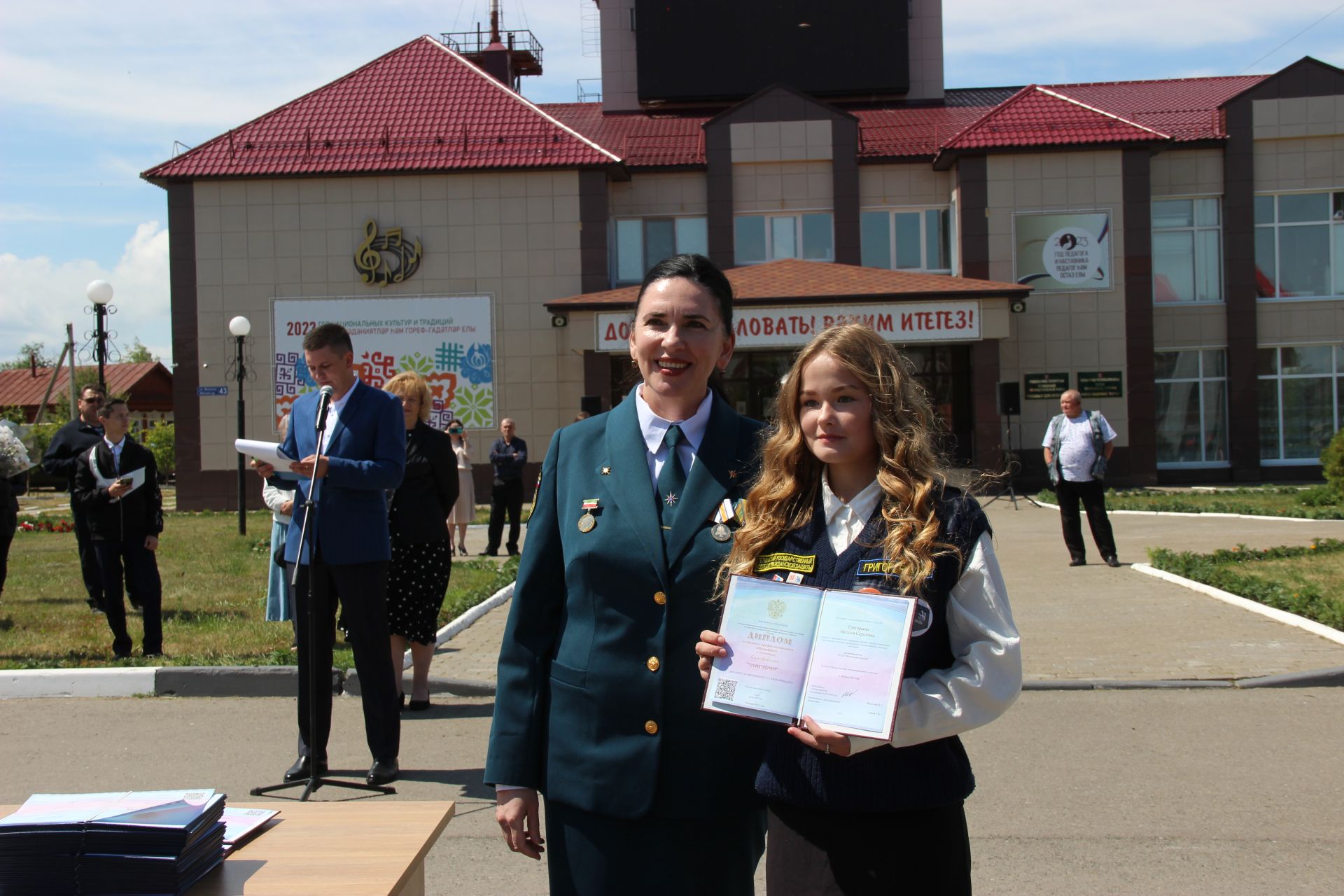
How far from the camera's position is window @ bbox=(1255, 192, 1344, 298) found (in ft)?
97.1

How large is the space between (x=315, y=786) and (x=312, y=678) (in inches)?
21.0

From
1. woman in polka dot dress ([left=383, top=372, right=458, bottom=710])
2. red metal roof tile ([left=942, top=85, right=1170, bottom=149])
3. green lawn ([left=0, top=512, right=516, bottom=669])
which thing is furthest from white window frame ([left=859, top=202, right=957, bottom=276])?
woman in polka dot dress ([left=383, top=372, right=458, bottom=710])

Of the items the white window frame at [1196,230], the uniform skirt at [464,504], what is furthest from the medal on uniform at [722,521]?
the white window frame at [1196,230]

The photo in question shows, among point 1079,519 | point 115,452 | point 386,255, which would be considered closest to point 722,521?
point 115,452

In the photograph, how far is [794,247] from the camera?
98.0 ft

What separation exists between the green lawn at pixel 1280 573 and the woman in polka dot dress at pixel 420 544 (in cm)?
719

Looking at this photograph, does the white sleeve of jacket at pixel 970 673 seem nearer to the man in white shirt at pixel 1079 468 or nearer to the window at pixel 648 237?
the man in white shirt at pixel 1079 468

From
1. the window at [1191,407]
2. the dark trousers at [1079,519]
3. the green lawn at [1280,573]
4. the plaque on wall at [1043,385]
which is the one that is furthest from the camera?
Result: the window at [1191,407]

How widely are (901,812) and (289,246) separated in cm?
2805

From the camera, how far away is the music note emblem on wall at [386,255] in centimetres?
2802

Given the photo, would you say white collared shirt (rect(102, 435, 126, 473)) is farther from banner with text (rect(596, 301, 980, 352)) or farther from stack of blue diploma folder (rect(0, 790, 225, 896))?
banner with text (rect(596, 301, 980, 352))

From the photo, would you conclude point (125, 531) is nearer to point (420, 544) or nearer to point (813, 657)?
point (420, 544)

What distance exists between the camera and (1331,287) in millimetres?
29812

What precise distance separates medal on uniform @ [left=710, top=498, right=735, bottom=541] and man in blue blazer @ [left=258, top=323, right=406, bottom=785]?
3.43 m
